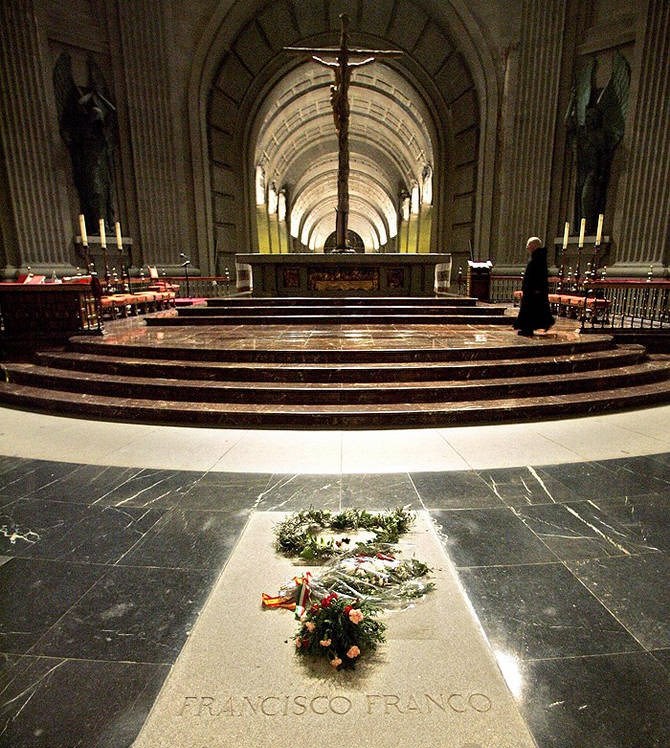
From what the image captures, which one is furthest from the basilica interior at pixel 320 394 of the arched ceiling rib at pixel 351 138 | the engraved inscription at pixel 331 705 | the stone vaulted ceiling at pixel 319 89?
the arched ceiling rib at pixel 351 138

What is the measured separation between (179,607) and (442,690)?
1.14 meters

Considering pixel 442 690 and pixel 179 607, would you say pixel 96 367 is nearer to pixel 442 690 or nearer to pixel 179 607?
pixel 179 607

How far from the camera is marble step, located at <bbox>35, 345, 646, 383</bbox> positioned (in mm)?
5016

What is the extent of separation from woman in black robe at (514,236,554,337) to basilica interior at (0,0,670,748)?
45cm

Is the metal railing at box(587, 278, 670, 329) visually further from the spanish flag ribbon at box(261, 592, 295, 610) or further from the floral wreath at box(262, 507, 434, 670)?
the spanish flag ribbon at box(261, 592, 295, 610)

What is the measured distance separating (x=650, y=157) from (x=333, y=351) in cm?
1163

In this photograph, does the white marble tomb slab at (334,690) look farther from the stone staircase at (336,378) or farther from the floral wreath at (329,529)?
the stone staircase at (336,378)

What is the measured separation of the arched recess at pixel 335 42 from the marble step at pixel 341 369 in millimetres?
10020

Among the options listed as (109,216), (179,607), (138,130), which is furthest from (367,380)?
(138,130)

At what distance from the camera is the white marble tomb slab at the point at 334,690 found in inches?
50.7

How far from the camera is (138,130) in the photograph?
13.2 meters

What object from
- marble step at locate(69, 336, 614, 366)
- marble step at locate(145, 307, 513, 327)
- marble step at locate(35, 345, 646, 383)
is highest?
marble step at locate(145, 307, 513, 327)

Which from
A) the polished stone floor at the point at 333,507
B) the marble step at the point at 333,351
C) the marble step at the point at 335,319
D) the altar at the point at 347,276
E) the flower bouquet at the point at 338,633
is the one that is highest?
the altar at the point at 347,276

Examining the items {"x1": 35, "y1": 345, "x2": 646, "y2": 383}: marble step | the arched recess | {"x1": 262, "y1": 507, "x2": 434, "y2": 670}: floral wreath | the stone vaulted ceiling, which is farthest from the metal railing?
{"x1": 262, "y1": 507, "x2": 434, "y2": 670}: floral wreath
